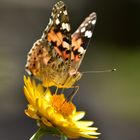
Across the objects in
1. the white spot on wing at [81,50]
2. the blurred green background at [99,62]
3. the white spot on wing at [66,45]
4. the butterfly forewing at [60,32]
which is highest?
the butterfly forewing at [60,32]

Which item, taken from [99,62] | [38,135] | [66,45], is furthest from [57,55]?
[99,62]

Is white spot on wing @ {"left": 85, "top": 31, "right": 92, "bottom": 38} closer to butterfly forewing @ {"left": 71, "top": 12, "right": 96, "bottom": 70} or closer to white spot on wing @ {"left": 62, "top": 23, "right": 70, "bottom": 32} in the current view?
butterfly forewing @ {"left": 71, "top": 12, "right": 96, "bottom": 70}

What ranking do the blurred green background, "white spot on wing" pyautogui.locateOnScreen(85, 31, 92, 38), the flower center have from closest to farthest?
1. the flower center
2. "white spot on wing" pyautogui.locateOnScreen(85, 31, 92, 38)
3. the blurred green background

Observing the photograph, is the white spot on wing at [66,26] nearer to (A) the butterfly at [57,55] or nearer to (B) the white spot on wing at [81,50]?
(A) the butterfly at [57,55]

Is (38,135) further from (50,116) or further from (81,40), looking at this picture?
(81,40)

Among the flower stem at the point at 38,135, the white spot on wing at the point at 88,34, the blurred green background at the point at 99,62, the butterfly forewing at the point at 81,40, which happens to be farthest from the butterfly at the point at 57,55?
the blurred green background at the point at 99,62

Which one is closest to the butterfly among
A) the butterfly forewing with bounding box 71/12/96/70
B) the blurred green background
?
the butterfly forewing with bounding box 71/12/96/70

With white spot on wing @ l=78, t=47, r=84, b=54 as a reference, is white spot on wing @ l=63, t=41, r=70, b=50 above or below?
above
